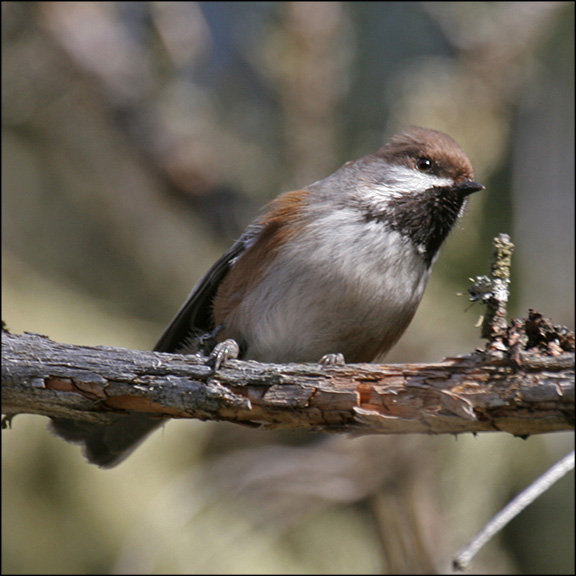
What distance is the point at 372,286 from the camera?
3.54m

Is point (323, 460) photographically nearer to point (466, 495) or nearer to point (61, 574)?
point (466, 495)

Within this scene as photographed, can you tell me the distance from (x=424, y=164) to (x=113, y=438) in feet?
7.28

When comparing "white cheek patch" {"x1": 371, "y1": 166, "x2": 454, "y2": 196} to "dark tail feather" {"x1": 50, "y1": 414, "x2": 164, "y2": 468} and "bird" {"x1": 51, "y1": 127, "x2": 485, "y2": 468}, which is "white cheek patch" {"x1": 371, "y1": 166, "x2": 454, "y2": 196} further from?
"dark tail feather" {"x1": 50, "y1": 414, "x2": 164, "y2": 468}

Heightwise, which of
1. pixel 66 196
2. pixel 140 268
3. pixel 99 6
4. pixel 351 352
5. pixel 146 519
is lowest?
pixel 146 519

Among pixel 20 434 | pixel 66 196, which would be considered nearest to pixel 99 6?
pixel 66 196

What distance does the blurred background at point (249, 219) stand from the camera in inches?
223

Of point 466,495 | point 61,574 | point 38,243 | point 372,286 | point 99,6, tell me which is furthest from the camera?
point 99,6

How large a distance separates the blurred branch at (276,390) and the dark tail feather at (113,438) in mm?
778

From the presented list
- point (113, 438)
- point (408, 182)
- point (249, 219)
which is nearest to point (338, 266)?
point (408, 182)

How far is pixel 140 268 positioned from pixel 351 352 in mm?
5419

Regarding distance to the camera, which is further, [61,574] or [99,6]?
[99,6]

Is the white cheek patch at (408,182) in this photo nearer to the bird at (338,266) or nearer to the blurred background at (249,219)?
the bird at (338,266)

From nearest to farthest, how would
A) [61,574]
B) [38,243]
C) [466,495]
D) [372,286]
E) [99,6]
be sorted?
[372,286]
[61,574]
[466,495]
[38,243]
[99,6]

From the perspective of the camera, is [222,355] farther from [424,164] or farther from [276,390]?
[424,164]
